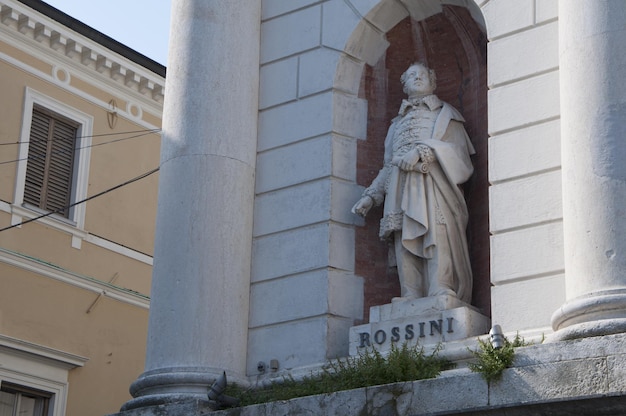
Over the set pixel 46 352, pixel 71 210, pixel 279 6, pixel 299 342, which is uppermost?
pixel 71 210

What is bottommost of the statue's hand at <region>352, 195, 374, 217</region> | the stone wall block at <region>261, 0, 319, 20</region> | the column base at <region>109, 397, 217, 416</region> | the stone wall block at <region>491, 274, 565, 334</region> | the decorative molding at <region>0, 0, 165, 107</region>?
the column base at <region>109, 397, 217, 416</region>

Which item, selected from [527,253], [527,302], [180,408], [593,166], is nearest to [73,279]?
[180,408]

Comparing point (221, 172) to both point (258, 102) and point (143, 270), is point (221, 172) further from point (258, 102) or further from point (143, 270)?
point (143, 270)

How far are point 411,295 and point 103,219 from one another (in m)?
12.7

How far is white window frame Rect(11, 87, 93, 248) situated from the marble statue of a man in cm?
1116

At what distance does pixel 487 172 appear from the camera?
1528cm

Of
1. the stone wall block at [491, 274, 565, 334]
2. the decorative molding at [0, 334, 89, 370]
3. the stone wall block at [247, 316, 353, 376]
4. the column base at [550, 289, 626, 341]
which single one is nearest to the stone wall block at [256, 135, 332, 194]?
the stone wall block at [247, 316, 353, 376]

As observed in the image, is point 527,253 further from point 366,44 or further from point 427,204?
point 366,44

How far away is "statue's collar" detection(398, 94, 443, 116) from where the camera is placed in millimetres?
15617

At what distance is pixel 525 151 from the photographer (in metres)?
14.2

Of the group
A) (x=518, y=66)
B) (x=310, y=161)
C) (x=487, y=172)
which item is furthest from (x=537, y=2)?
(x=310, y=161)

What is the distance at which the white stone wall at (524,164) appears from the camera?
1361 cm

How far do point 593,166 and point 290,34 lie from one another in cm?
467

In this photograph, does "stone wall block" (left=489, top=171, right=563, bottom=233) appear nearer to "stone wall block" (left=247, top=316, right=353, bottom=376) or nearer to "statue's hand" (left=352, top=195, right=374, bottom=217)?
"statue's hand" (left=352, top=195, right=374, bottom=217)
